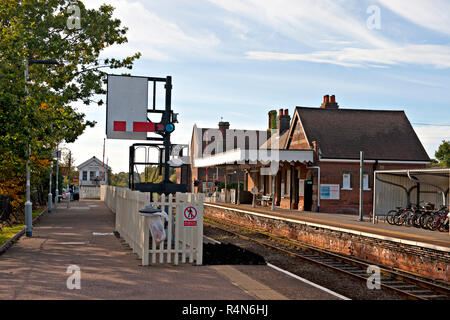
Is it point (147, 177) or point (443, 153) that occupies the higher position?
point (443, 153)

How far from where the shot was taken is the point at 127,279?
395 inches

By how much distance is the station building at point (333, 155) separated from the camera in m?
33.2

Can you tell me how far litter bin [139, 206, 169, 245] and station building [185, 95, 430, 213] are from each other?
20168 mm

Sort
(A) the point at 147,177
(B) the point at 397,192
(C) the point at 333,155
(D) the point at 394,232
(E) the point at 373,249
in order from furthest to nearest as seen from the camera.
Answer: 1. (C) the point at 333,155
2. (B) the point at 397,192
3. (A) the point at 147,177
4. (D) the point at 394,232
5. (E) the point at 373,249

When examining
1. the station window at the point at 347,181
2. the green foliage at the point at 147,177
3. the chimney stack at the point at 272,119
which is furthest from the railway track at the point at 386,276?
the chimney stack at the point at 272,119

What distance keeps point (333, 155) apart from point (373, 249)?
18609mm

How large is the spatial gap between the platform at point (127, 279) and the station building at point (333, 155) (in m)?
19.8

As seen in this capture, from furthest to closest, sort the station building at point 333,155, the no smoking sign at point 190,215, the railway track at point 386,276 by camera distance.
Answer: the station building at point 333,155 < the no smoking sign at point 190,215 < the railway track at point 386,276

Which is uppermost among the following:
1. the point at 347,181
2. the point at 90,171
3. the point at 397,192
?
the point at 90,171

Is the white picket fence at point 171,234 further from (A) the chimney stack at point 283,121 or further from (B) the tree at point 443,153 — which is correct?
(B) the tree at point 443,153

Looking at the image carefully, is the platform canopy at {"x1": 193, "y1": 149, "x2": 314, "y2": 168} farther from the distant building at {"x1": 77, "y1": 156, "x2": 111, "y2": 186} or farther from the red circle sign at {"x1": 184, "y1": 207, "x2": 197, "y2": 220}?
the distant building at {"x1": 77, "y1": 156, "x2": 111, "y2": 186}

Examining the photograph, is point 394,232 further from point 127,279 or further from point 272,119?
point 272,119

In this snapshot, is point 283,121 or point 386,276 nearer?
point 386,276

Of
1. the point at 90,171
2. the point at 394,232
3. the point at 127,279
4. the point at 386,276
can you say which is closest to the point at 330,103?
the point at 394,232
